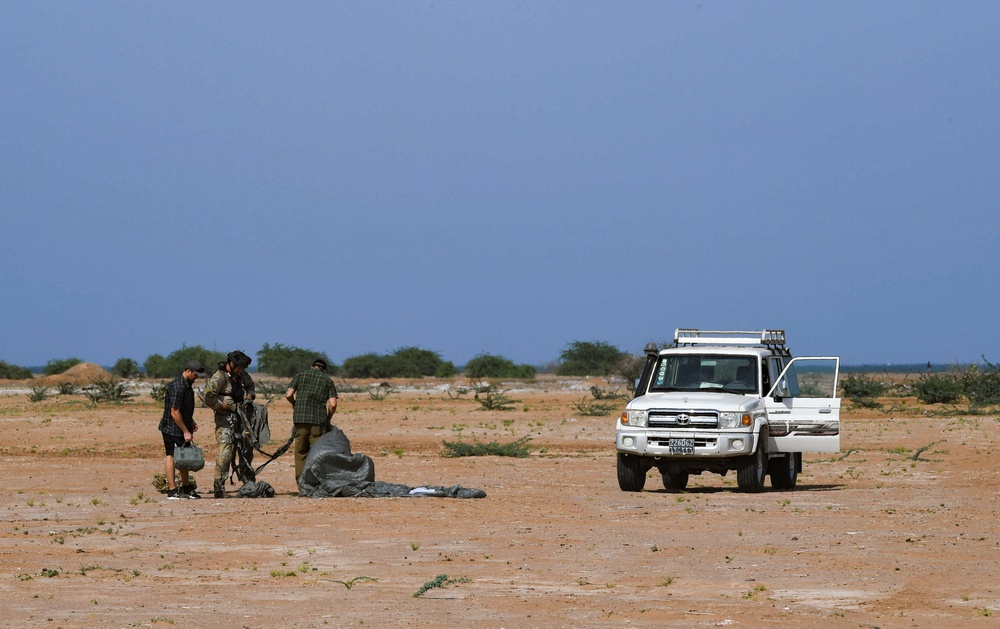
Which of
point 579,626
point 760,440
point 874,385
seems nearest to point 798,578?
point 579,626

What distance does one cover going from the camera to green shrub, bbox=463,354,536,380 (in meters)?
92.2

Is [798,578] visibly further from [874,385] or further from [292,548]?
[874,385]

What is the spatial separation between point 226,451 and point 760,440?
7.36 metres

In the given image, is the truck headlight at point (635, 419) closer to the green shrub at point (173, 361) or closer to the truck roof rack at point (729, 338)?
the truck roof rack at point (729, 338)

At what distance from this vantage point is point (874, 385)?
5266 cm

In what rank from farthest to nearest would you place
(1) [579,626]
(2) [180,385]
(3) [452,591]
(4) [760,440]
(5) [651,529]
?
1. (4) [760,440]
2. (2) [180,385]
3. (5) [651,529]
4. (3) [452,591]
5. (1) [579,626]

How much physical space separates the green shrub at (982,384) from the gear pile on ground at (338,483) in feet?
105

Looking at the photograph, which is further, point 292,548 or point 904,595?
point 292,548

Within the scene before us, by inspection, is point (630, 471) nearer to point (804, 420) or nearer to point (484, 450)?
point (804, 420)

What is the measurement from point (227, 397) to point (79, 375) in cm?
7019

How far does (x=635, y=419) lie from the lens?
774 inches

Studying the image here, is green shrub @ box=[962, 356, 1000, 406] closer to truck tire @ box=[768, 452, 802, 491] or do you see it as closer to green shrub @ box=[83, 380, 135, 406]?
truck tire @ box=[768, 452, 802, 491]

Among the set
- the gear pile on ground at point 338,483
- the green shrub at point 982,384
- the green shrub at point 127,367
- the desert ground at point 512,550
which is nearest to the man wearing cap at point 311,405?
the gear pile on ground at point 338,483

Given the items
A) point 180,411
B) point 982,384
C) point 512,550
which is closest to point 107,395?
point 982,384
